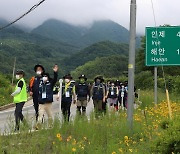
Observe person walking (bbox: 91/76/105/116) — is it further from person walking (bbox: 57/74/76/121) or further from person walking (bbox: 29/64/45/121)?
person walking (bbox: 29/64/45/121)

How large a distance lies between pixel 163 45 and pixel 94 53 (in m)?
140

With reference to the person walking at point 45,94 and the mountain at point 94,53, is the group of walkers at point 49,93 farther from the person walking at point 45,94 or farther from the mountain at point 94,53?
the mountain at point 94,53

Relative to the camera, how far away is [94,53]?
153 m

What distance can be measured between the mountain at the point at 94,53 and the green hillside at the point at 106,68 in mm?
41331

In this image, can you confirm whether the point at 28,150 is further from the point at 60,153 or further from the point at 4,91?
the point at 4,91

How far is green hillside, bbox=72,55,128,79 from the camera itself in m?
96.3

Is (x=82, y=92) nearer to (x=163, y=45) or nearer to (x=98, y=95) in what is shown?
(x=98, y=95)

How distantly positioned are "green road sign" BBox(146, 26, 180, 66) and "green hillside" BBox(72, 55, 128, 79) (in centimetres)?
8072

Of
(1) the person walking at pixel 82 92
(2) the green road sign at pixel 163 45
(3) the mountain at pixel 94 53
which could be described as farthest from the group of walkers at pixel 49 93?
(3) the mountain at pixel 94 53

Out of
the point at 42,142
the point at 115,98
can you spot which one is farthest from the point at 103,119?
the point at 115,98

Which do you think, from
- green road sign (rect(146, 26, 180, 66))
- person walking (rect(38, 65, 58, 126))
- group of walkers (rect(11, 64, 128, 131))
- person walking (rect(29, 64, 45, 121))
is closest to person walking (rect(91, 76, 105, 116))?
group of walkers (rect(11, 64, 128, 131))

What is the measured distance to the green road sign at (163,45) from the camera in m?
13.2

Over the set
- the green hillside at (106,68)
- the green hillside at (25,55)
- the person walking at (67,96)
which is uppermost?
the green hillside at (25,55)

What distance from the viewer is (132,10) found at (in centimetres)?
933
